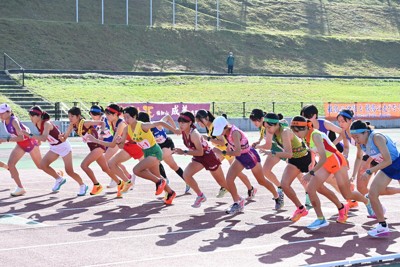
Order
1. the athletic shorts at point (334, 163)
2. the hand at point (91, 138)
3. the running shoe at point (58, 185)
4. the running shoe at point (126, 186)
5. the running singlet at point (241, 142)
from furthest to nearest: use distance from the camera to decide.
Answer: the running shoe at point (58, 185) < the running shoe at point (126, 186) < the hand at point (91, 138) < the running singlet at point (241, 142) < the athletic shorts at point (334, 163)

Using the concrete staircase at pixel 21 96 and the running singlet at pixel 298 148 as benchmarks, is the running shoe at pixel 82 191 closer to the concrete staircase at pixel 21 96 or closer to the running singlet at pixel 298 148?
the running singlet at pixel 298 148

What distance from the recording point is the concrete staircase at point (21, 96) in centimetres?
4472

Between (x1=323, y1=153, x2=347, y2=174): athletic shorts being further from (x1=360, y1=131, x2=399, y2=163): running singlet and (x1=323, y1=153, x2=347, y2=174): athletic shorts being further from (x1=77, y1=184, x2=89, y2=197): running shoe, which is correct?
(x1=77, y1=184, x2=89, y2=197): running shoe

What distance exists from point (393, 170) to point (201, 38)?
64704mm

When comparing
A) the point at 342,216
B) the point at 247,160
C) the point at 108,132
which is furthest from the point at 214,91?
the point at 342,216

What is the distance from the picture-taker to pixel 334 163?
39.8ft

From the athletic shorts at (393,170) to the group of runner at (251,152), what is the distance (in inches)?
0.5

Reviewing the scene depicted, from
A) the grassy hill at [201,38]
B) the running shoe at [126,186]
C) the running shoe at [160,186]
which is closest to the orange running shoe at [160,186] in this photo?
the running shoe at [160,186]

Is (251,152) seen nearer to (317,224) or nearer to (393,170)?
(317,224)

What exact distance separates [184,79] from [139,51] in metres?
11.5

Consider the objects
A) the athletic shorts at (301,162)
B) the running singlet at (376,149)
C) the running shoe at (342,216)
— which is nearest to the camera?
the running singlet at (376,149)

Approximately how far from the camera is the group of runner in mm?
11438

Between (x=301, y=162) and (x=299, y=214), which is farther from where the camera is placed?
(x=301, y=162)

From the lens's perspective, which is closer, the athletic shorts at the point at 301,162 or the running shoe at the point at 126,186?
the athletic shorts at the point at 301,162
